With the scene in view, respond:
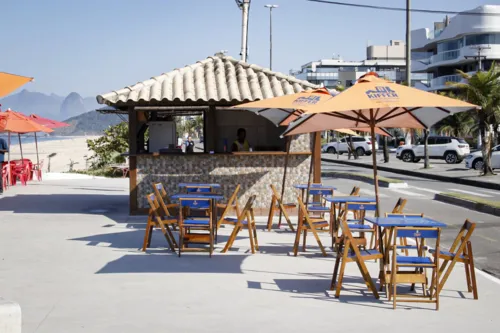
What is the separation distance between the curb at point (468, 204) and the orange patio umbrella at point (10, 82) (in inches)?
474

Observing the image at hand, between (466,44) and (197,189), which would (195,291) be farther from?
(466,44)

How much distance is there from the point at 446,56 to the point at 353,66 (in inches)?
2360

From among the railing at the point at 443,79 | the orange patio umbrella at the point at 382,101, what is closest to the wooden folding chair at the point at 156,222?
the orange patio umbrella at the point at 382,101

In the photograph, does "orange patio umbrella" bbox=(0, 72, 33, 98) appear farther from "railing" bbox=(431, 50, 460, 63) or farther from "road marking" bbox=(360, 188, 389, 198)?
"railing" bbox=(431, 50, 460, 63)

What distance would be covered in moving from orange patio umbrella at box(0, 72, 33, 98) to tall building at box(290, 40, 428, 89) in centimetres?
12447

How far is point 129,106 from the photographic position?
50.3 feet

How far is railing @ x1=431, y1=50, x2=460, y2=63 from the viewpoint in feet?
269

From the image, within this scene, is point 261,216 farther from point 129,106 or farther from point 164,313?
point 164,313

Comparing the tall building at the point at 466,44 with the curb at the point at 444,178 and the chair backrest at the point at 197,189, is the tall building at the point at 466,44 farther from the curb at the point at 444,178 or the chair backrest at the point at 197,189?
the chair backrest at the point at 197,189

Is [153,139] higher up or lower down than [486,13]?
lower down

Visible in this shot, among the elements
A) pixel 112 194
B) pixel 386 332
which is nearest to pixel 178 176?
pixel 112 194

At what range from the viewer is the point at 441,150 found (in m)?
45.2

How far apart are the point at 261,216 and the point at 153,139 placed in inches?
142

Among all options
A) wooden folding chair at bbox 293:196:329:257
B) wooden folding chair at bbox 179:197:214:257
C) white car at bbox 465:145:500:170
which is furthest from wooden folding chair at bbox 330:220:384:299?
white car at bbox 465:145:500:170
